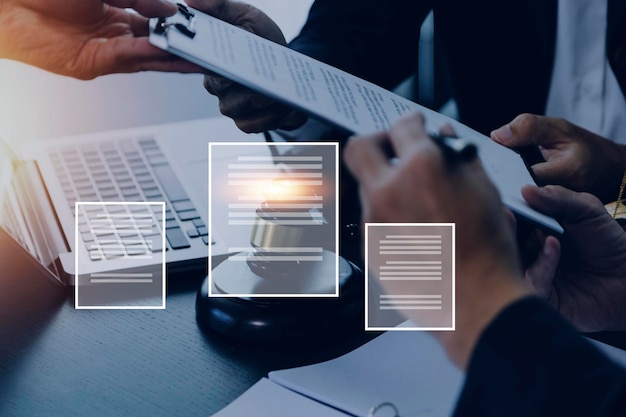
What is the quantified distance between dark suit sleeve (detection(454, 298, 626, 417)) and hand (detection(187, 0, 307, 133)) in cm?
42

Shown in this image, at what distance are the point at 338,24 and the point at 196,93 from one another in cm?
32

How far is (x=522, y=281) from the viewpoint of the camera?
0.33m

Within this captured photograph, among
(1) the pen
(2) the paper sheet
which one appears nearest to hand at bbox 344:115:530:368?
(1) the pen

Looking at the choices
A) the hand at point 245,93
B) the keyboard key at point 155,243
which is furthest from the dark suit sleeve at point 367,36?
the keyboard key at point 155,243

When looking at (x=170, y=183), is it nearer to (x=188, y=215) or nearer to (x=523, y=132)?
(x=188, y=215)

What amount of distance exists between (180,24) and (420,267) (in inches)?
10.0

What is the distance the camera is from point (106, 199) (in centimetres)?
66

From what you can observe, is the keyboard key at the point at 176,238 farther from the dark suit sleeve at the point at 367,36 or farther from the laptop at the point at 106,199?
the dark suit sleeve at the point at 367,36

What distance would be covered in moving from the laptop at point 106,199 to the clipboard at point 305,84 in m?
0.18

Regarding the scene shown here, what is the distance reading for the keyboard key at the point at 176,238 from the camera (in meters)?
0.60

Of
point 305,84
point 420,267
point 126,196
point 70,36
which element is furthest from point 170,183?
point 420,267

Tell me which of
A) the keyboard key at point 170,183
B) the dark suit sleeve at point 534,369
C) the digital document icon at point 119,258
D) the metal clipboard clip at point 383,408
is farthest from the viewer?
the keyboard key at point 170,183

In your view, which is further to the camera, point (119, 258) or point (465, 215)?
point (119, 258)

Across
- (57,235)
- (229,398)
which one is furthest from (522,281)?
(57,235)
